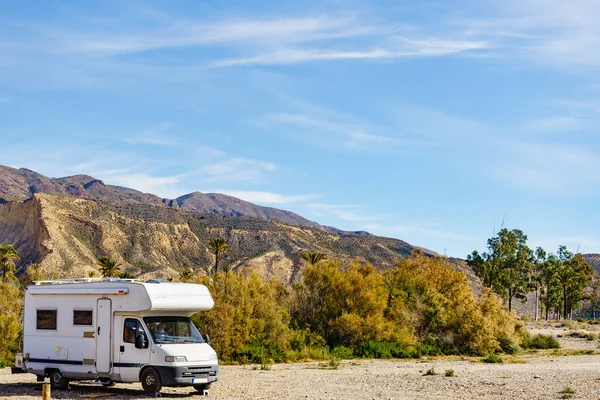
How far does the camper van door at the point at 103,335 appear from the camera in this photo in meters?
18.1

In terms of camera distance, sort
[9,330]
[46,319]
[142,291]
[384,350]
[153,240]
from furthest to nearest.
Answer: [153,240]
[384,350]
[9,330]
[46,319]
[142,291]

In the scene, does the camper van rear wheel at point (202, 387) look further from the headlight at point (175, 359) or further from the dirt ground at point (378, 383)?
the headlight at point (175, 359)

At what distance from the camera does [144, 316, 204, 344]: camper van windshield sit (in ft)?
58.8

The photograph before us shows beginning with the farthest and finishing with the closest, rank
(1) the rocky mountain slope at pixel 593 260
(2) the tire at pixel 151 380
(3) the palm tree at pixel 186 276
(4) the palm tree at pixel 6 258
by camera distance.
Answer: (1) the rocky mountain slope at pixel 593 260
(4) the palm tree at pixel 6 258
(3) the palm tree at pixel 186 276
(2) the tire at pixel 151 380

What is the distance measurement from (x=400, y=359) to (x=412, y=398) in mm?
14981

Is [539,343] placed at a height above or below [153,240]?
below

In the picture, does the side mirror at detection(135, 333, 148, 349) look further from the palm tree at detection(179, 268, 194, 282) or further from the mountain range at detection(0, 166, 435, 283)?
the mountain range at detection(0, 166, 435, 283)

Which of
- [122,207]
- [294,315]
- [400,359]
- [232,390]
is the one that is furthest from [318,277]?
[122,207]

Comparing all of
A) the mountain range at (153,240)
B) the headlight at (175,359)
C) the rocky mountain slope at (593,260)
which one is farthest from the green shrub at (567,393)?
the rocky mountain slope at (593,260)

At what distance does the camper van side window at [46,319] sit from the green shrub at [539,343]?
2881 cm

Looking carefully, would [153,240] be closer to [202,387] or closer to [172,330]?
[172,330]

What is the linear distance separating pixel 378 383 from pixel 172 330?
21.1 ft

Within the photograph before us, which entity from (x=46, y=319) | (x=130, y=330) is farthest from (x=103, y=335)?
(x=46, y=319)

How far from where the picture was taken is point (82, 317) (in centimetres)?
1861
